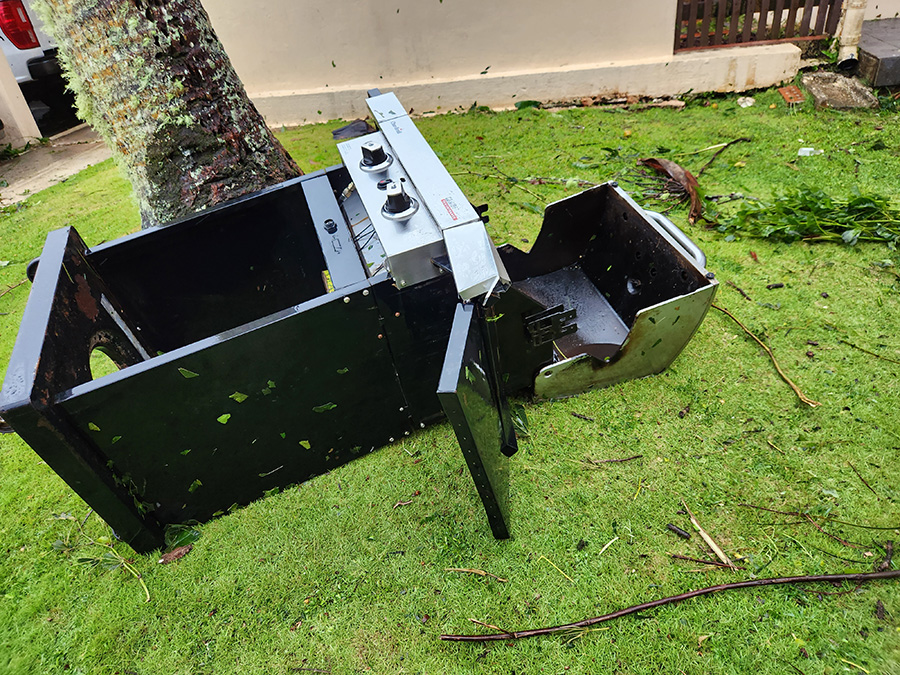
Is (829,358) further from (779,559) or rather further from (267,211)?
(267,211)

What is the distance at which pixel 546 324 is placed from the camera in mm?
2318

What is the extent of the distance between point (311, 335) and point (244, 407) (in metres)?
0.39

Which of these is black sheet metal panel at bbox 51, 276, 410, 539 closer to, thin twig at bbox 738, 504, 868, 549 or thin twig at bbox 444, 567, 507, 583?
thin twig at bbox 444, 567, 507, 583

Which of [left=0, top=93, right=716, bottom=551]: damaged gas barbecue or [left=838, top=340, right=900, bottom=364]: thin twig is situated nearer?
[left=0, top=93, right=716, bottom=551]: damaged gas barbecue

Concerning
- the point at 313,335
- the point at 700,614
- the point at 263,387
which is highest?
the point at 313,335

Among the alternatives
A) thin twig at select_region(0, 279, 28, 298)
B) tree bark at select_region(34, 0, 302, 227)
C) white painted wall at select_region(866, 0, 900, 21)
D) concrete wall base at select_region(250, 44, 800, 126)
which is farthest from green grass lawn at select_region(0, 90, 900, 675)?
white painted wall at select_region(866, 0, 900, 21)

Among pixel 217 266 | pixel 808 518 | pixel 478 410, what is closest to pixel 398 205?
pixel 478 410

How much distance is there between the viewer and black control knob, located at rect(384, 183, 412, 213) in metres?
1.87

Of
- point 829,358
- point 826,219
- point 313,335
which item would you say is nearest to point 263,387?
point 313,335

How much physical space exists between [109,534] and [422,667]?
1.53 m

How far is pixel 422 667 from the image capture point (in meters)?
1.87

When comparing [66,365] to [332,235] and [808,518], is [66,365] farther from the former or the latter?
[808,518]

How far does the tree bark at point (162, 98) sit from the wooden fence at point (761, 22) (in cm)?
444

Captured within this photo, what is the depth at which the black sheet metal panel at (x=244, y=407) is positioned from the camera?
183 centimetres
